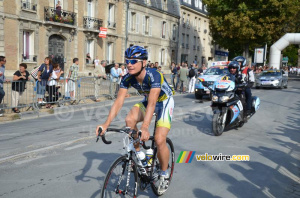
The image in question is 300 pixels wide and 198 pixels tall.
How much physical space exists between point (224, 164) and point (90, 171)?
2.43m

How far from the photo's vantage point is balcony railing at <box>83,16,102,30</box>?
31.6 meters

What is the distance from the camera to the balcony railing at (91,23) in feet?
104

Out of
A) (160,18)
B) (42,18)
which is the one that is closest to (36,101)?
(42,18)

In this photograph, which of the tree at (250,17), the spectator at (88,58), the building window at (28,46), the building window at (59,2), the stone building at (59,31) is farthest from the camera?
the tree at (250,17)

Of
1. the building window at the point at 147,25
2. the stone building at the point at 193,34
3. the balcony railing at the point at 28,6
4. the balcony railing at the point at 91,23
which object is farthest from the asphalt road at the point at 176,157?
the stone building at the point at 193,34

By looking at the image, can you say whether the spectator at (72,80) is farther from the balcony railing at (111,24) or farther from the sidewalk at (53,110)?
the balcony railing at (111,24)

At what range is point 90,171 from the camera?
17.6 feet

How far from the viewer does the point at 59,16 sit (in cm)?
2838

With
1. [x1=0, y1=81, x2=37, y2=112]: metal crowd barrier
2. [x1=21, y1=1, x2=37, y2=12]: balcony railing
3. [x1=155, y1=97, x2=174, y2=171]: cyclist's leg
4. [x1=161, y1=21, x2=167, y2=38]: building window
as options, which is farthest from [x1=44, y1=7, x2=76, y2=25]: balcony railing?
[x1=155, y1=97, x2=174, y2=171]: cyclist's leg

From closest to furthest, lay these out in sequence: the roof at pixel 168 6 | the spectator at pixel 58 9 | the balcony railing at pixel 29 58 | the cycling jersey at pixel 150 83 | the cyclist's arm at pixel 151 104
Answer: the cyclist's arm at pixel 151 104 → the cycling jersey at pixel 150 83 → the balcony railing at pixel 29 58 → the spectator at pixel 58 9 → the roof at pixel 168 6

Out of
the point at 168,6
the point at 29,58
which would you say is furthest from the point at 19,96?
the point at 168,6

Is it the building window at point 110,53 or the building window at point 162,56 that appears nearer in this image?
the building window at point 110,53

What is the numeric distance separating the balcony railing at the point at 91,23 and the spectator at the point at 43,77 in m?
20.4

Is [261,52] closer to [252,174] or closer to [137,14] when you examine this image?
[137,14]
